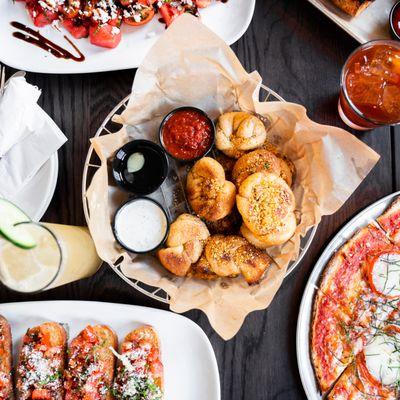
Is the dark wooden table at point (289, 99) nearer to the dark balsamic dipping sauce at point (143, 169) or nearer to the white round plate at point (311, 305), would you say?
the white round plate at point (311, 305)

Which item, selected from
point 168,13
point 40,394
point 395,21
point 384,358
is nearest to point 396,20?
point 395,21

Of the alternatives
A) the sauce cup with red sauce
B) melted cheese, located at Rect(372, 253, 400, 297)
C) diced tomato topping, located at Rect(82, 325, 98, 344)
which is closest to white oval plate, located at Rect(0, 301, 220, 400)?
diced tomato topping, located at Rect(82, 325, 98, 344)

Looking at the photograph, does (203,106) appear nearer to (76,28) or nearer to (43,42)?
(76,28)

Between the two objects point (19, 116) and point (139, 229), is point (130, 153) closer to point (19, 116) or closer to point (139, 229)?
point (139, 229)

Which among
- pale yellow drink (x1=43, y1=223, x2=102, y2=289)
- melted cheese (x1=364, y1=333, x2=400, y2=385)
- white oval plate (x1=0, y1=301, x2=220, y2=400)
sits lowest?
melted cheese (x1=364, y1=333, x2=400, y2=385)

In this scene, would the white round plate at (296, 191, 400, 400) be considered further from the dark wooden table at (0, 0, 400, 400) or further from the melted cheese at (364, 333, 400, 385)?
the melted cheese at (364, 333, 400, 385)

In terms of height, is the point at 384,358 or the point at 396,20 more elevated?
the point at 396,20
